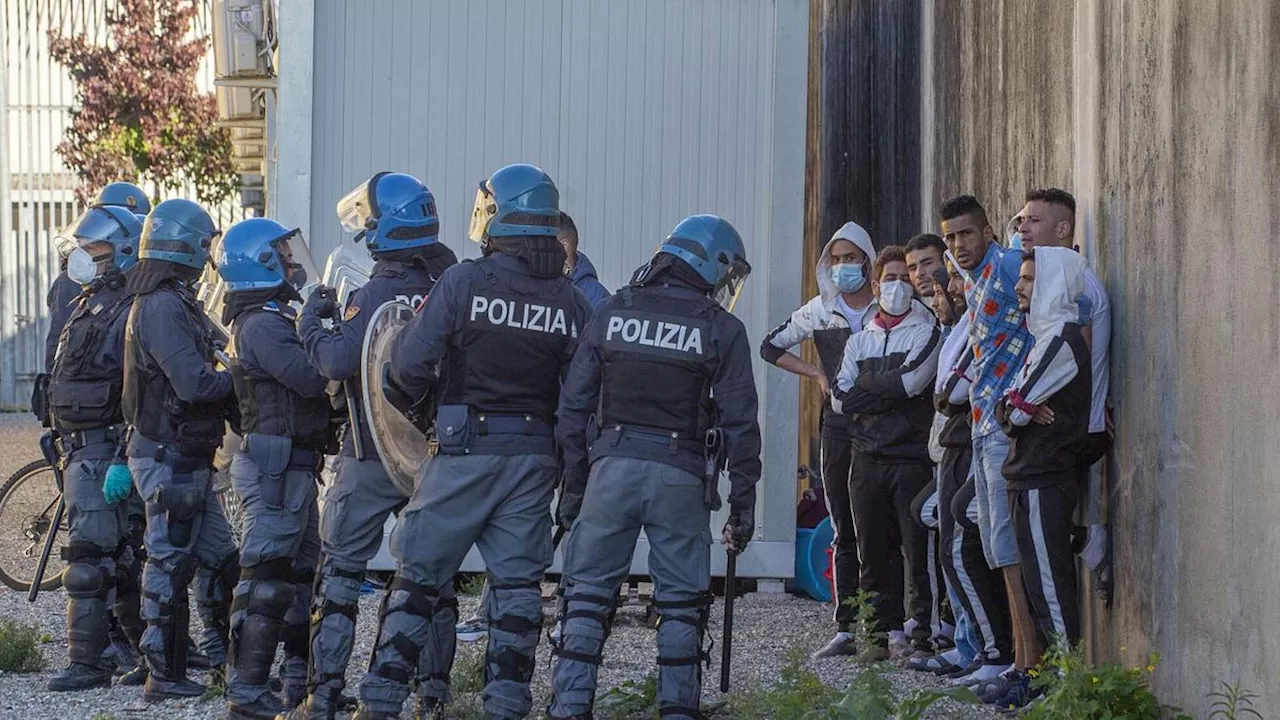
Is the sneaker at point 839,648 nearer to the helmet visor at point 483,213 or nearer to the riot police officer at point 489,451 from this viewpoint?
the riot police officer at point 489,451

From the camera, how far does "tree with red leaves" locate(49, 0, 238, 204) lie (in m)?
24.4

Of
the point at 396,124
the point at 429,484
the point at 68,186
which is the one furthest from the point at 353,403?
the point at 68,186

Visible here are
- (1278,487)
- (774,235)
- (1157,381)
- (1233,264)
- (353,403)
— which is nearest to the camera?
(1278,487)

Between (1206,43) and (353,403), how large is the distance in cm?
326

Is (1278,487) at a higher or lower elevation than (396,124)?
lower

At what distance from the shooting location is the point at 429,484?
247 inches

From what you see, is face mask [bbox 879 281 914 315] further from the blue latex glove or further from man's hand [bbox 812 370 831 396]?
the blue latex glove

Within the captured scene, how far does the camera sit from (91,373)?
7.59 meters

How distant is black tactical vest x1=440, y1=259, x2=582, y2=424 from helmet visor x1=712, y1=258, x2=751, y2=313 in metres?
0.60

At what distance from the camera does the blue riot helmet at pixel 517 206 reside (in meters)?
6.39

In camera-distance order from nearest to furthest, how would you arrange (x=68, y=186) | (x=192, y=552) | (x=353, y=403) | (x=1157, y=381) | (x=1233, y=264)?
1. (x=1233, y=264)
2. (x=1157, y=381)
3. (x=353, y=403)
4. (x=192, y=552)
5. (x=68, y=186)

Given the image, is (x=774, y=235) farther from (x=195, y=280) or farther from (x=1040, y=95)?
(x=195, y=280)

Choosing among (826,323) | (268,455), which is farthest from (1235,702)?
(826,323)

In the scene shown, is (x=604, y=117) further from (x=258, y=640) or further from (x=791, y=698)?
(x=791, y=698)
